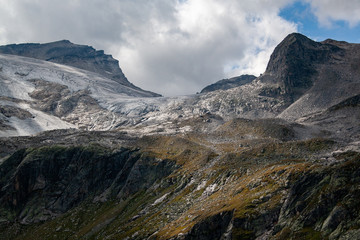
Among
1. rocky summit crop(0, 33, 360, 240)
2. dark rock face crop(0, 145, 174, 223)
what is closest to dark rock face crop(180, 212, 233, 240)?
rocky summit crop(0, 33, 360, 240)

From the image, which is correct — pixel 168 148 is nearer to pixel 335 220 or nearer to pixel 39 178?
pixel 39 178

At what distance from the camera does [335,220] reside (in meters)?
44.1

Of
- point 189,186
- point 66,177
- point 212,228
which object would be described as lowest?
point 212,228

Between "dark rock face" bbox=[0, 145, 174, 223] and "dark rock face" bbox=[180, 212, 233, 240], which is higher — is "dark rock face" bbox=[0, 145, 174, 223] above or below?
above

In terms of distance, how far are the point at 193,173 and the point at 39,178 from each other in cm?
9921

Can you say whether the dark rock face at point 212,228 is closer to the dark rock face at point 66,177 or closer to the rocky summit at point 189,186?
the rocky summit at point 189,186

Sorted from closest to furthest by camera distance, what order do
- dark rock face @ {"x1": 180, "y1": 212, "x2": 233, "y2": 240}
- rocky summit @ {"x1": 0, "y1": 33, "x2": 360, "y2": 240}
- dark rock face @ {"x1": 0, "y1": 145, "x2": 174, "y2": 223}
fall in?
1. rocky summit @ {"x1": 0, "y1": 33, "x2": 360, "y2": 240}
2. dark rock face @ {"x1": 180, "y1": 212, "x2": 233, "y2": 240}
3. dark rock face @ {"x1": 0, "y1": 145, "x2": 174, "y2": 223}

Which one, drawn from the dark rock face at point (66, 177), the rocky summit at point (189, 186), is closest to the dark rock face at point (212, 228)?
the rocky summit at point (189, 186)

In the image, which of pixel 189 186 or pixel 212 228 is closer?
pixel 212 228

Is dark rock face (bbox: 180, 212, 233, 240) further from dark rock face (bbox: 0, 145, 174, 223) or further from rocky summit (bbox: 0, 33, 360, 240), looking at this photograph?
dark rock face (bbox: 0, 145, 174, 223)

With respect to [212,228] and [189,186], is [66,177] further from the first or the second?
[212,228]

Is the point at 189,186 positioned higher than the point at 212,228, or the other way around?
the point at 189,186

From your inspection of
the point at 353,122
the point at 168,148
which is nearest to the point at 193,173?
the point at 168,148

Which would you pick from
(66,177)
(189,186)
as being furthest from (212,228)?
(66,177)
